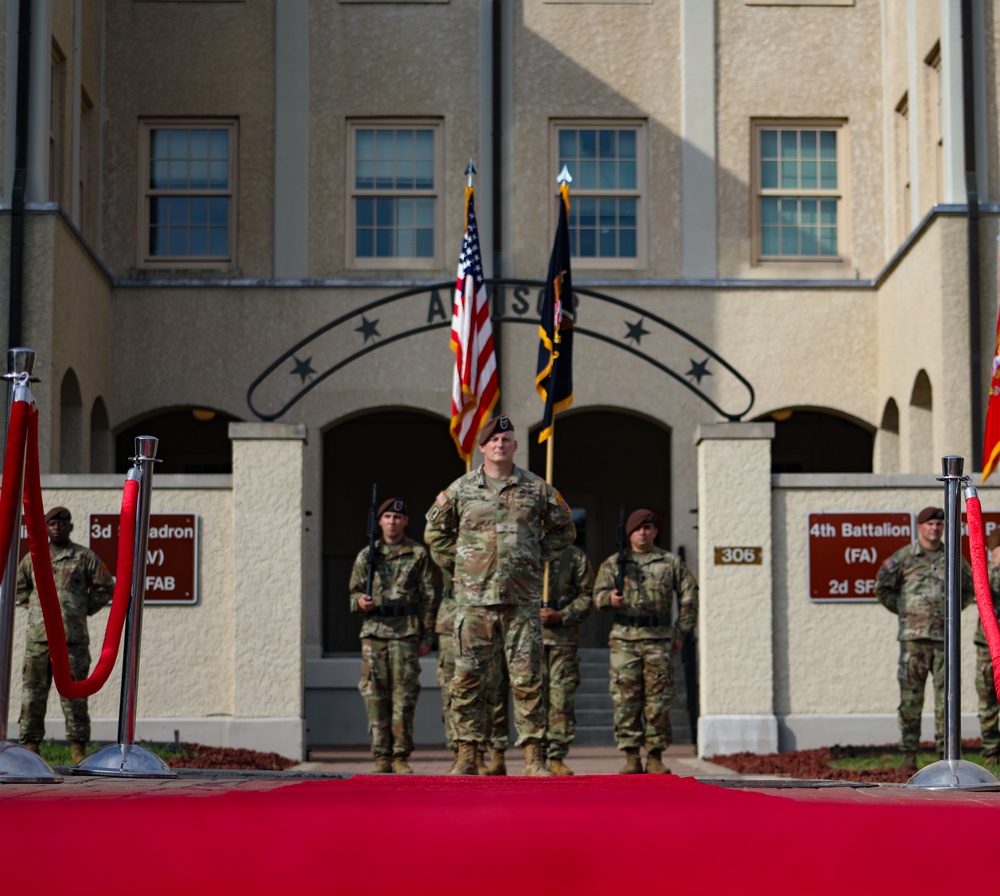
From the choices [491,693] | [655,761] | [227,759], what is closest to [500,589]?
[491,693]

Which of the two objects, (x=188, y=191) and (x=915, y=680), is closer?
(x=915, y=680)

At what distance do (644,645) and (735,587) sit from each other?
2.70 meters

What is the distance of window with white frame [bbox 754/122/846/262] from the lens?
19859 mm

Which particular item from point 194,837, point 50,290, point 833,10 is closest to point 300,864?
point 194,837

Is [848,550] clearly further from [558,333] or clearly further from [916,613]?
[558,333]

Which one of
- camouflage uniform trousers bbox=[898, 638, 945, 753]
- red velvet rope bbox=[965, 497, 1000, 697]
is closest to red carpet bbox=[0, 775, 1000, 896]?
red velvet rope bbox=[965, 497, 1000, 697]

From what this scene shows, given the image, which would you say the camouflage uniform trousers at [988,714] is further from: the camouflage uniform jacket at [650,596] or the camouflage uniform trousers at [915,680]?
the camouflage uniform jacket at [650,596]

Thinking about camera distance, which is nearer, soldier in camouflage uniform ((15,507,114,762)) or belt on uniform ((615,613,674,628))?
belt on uniform ((615,613,674,628))

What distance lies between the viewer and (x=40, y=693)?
42.2ft

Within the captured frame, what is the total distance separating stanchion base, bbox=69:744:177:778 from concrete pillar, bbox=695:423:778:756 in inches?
338

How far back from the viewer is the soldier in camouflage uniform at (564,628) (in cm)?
1223

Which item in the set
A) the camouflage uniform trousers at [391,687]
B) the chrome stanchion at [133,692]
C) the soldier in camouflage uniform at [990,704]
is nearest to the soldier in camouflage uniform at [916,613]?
the soldier in camouflage uniform at [990,704]

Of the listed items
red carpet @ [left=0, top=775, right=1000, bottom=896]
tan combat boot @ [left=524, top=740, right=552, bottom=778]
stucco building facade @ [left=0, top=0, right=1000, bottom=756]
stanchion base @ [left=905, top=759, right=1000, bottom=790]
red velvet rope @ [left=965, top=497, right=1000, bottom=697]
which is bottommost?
tan combat boot @ [left=524, top=740, right=552, bottom=778]

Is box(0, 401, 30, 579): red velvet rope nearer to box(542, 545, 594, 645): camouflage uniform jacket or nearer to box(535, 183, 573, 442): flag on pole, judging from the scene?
box(542, 545, 594, 645): camouflage uniform jacket
